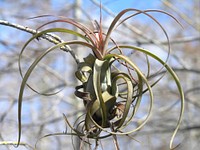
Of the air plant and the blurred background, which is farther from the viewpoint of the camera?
the blurred background

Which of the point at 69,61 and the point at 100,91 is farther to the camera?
the point at 69,61

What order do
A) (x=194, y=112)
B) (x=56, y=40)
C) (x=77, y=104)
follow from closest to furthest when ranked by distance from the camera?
(x=56, y=40), (x=77, y=104), (x=194, y=112)

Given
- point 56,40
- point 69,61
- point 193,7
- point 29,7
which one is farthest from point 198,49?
point 56,40

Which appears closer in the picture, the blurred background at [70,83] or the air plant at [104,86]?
the air plant at [104,86]

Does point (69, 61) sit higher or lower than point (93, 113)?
higher

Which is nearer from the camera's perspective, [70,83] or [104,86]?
[104,86]

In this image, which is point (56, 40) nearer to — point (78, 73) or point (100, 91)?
point (78, 73)

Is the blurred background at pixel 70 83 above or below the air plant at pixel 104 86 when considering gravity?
above

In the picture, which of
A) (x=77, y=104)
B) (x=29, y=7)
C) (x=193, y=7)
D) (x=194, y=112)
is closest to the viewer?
(x=77, y=104)

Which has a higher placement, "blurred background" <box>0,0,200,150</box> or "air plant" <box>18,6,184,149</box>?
"blurred background" <box>0,0,200,150</box>

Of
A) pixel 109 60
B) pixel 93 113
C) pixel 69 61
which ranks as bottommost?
pixel 93 113
